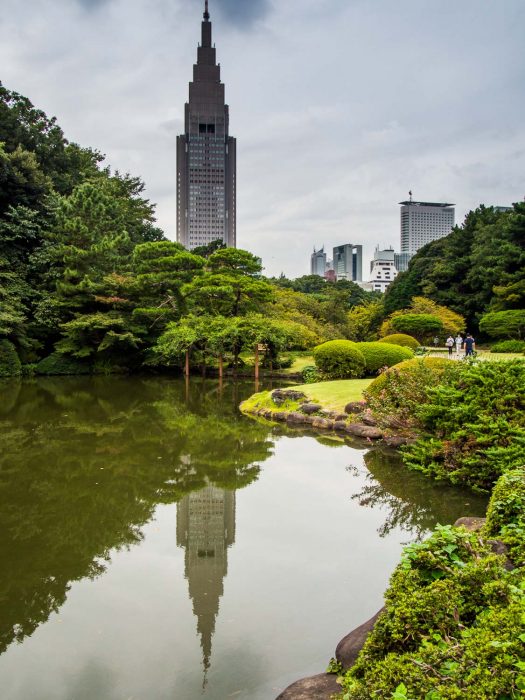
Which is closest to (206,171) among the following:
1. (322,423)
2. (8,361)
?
(8,361)

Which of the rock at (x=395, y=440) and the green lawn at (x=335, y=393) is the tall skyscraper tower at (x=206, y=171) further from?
the rock at (x=395, y=440)

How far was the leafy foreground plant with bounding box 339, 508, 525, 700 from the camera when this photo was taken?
1958 mm

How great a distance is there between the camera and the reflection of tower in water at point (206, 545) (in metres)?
3.88

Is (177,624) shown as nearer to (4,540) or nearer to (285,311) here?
(4,540)

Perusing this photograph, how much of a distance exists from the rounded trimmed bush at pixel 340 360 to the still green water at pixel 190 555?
664cm

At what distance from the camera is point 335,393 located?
1248 cm

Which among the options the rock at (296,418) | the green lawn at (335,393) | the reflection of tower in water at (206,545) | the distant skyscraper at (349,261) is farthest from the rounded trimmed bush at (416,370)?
the distant skyscraper at (349,261)

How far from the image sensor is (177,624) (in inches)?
147

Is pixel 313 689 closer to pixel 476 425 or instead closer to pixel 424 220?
pixel 476 425

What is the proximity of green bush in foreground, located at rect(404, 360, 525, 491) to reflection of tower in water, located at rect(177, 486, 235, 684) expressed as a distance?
112 inches

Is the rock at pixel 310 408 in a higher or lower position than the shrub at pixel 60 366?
lower

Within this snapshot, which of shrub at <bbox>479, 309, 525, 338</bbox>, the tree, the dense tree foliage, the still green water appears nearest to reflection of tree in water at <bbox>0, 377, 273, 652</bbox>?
the still green water

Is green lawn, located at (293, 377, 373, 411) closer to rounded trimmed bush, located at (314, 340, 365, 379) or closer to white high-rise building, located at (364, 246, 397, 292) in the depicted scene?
rounded trimmed bush, located at (314, 340, 365, 379)

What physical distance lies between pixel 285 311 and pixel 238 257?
6.78m
